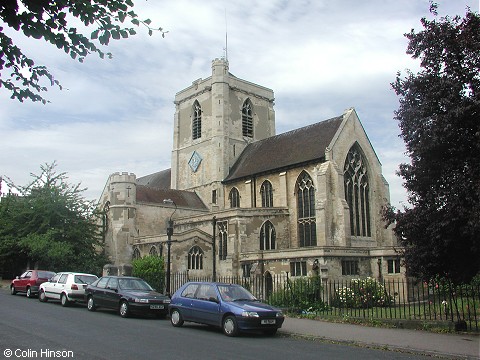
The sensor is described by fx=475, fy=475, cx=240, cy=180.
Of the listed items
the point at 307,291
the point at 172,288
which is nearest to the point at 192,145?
the point at 172,288

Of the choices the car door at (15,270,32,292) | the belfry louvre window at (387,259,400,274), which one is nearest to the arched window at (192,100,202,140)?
the belfry louvre window at (387,259,400,274)

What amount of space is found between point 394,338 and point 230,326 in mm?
4394

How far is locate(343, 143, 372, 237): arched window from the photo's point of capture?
35.9 meters

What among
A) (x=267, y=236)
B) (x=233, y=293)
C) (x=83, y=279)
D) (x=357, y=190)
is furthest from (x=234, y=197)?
(x=233, y=293)

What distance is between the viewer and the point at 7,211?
1355 inches

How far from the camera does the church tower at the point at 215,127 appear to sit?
149 feet

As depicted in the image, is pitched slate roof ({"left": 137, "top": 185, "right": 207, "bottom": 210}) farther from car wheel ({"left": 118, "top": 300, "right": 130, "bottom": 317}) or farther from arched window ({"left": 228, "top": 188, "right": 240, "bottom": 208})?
car wheel ({"left": 118, "top": 300, "right": 130, "bottom": 317})

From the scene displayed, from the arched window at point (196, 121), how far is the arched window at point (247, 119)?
4.50 m

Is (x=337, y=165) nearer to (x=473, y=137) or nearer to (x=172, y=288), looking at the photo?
(x=172, y=288)

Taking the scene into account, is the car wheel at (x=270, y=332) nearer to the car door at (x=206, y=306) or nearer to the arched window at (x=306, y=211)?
the car door at (x=206, y=306)

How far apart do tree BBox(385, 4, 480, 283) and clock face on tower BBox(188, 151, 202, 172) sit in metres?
34.2

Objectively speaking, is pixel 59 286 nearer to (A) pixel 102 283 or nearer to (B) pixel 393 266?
(A) pixel 102 283

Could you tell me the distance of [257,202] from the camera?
39281mm

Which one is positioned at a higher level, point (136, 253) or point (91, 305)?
point (136, 253)
